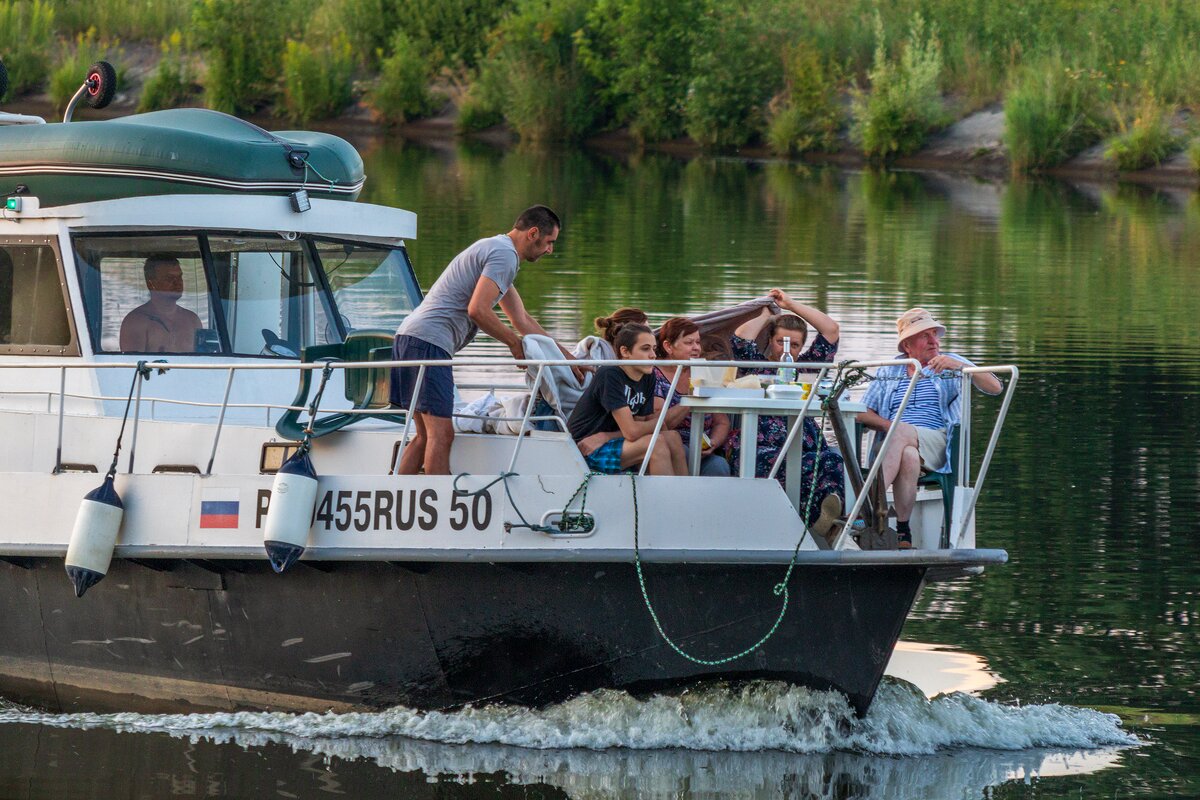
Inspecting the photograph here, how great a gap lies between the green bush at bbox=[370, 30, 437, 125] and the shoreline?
452mm

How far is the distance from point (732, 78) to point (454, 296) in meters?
37.4

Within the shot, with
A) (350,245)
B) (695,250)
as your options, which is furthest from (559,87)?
(350,245)

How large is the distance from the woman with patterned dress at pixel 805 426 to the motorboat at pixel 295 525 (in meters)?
0.11

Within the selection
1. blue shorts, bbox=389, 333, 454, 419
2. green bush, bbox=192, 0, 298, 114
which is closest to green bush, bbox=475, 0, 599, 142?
green bush, bbox=192, 0, 298, 114

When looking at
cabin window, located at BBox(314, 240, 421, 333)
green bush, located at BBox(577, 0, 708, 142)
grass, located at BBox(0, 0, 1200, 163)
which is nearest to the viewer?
cabin window, located at BBox(314, 240, 421, 333)

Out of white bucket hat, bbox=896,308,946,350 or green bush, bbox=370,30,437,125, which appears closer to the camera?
white bucket hat, bbox=896,308,946,350

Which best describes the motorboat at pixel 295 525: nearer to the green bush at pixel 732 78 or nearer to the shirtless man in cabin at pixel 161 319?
the shirtless man in cabin at pixel 161 319

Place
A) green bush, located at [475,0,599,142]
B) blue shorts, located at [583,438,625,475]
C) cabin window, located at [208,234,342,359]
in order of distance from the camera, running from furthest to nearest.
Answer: green bush, located at [475,0,599,142]
cabin window, located at [208,234,342,359]
blue shorts, located at [583,438,625,475]

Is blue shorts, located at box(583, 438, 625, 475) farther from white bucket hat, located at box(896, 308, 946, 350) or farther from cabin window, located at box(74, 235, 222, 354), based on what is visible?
cabin window, located at box(74, 235, 222, 354)

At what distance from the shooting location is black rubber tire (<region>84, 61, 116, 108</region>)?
33.0 feet

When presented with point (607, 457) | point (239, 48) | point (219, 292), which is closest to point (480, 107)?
point (239, 48)

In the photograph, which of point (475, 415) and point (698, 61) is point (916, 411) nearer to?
point (475, 415)

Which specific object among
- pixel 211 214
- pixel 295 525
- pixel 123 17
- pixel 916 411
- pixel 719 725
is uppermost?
pixel 123 17

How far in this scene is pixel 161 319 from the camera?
9.08m
